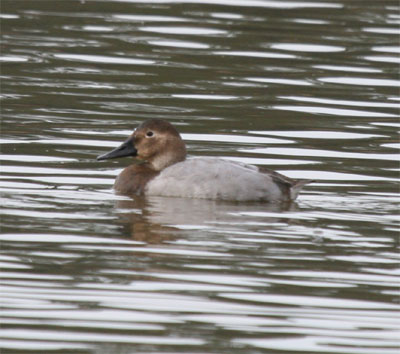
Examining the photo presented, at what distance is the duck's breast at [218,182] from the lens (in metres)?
11.0

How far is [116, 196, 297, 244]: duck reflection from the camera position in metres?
9.77

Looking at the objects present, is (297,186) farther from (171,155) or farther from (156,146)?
(156,146)

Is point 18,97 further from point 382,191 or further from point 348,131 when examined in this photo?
point 382,191

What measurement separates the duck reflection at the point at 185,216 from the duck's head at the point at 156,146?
648mm

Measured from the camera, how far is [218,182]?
11.0 metres

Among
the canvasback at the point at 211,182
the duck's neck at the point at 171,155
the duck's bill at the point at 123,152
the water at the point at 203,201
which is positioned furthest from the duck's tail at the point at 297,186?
the duck's bill at the point at 123,152

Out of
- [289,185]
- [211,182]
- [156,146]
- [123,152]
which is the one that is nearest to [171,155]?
[156,146]

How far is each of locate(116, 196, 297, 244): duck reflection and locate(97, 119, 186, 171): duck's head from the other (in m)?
0.65

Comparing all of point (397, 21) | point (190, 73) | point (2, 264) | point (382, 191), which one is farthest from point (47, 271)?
point (397, 21)

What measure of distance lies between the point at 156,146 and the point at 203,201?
967 millimetres

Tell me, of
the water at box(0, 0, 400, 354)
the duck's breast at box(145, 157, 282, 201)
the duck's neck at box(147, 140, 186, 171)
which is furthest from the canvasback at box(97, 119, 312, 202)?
the duck's neck at box(147, 140, 186, 171)

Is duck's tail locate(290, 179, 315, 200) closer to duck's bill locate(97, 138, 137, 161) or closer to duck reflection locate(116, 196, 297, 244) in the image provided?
duck reflection locate(116, 196, 297, 244)

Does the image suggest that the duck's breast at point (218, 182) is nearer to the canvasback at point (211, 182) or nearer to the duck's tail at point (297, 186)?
the canvasback at point (211, 182)

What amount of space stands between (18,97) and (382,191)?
5.59 m
